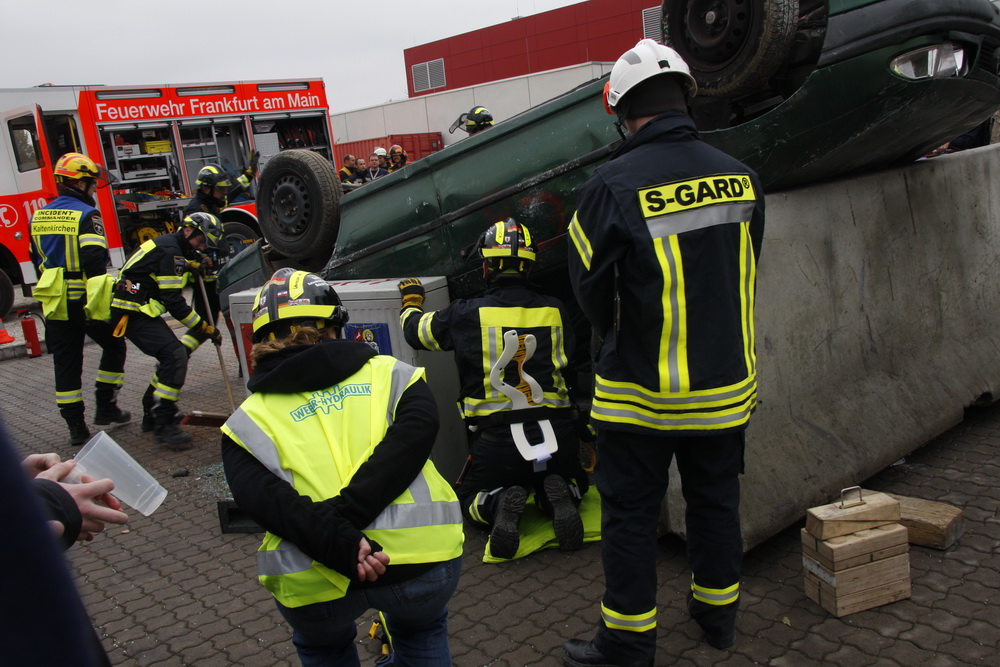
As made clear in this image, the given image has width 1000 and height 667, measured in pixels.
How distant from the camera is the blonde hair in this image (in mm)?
2055

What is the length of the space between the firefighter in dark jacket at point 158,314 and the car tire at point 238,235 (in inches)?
188

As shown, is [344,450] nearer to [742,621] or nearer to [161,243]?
[742,621]

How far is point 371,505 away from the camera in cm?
183

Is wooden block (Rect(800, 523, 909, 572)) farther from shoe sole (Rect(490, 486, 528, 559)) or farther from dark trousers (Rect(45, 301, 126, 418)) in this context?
dark trousers (Rect(45, 301, 126, 418))

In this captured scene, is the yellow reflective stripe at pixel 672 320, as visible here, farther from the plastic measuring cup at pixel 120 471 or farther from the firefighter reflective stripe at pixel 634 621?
the plastic measuring cup at pixel 120 471

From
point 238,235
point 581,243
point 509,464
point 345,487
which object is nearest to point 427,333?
point 509,464

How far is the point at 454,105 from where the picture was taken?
867 inches

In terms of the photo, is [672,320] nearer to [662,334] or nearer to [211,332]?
[662,334]

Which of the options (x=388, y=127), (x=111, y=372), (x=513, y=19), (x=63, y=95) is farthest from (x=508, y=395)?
(x=513, y=19)

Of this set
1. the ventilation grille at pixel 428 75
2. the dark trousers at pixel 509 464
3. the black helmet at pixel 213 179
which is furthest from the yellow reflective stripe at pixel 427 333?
the ventilation grille at pixel 428 75

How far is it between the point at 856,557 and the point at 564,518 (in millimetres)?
1221

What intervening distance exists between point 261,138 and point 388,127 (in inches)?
453

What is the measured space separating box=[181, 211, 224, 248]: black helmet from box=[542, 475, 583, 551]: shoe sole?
12.5ft

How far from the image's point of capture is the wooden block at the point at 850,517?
2.81 meters
